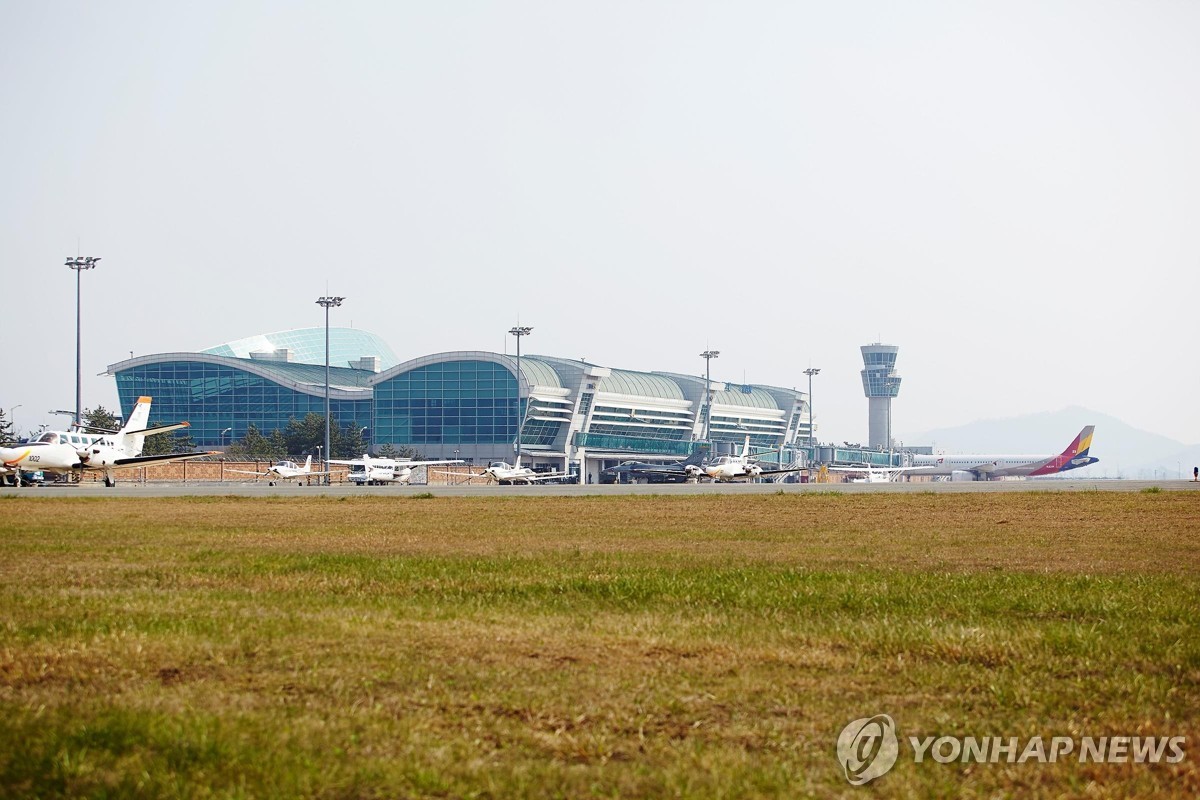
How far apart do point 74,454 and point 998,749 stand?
182 ft

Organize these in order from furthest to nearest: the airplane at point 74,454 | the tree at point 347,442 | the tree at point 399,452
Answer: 1. the tree at point 399,452
2. the tree at point 347,442
3. the airplane at point 74,454

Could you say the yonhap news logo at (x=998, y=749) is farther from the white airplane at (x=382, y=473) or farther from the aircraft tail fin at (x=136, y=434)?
the white airplane at (x=382, y=473)

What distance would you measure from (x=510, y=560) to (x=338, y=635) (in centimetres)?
736

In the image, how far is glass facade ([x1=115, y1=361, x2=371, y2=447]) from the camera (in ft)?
490

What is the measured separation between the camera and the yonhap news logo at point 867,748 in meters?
6.17

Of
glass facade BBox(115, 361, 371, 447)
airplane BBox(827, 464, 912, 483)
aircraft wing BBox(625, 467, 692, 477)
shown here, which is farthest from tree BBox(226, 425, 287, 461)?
airplane BBox(827, 464, 912, 483)

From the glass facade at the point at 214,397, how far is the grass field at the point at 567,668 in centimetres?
13427

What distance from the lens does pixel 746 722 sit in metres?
7.09

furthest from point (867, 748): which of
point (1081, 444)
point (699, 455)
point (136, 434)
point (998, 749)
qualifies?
point (699, 455)

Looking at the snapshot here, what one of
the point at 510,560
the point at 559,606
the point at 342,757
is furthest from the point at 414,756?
the point at 510,560

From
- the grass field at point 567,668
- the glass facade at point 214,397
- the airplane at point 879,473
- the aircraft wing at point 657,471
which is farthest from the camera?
the glass facade at point 214,397

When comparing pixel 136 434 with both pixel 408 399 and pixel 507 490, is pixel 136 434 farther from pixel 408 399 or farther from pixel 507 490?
pixel 408 399

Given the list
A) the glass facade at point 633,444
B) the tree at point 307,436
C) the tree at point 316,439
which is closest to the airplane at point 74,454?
the tree at point 316,439

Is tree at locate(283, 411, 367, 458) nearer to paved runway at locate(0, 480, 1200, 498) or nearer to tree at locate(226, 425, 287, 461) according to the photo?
tree at locate(226, 425, 287, 461)
